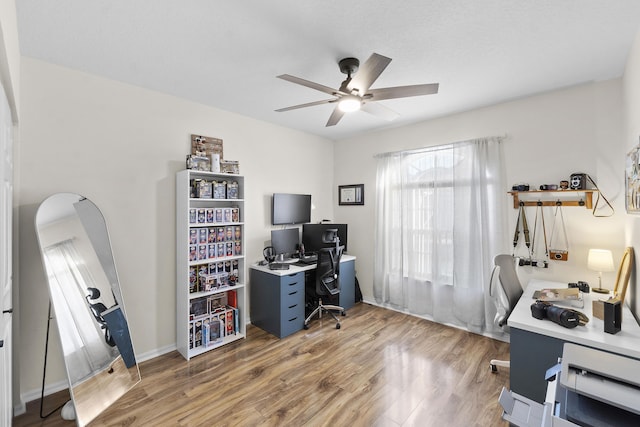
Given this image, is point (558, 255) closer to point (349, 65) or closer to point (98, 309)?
point (349, 65)

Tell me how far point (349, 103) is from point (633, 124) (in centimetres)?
204

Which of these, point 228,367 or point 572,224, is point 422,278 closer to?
point 572,224

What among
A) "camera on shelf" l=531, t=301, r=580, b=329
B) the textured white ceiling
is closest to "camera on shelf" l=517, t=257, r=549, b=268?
"camera on shelf" l=531, t=301, r=580, b=329

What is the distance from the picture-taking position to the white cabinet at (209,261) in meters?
2.69

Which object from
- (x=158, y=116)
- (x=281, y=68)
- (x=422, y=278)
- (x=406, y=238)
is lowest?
(x=422, y=278)

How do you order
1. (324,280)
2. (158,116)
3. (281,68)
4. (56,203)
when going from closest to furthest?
(56,203) → (281,68) → (158,116) → (324,280)

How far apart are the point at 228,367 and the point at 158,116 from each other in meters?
2.52

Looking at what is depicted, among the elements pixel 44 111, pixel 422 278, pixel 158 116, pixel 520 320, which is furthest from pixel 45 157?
pixel 422 278

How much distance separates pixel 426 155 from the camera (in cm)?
356

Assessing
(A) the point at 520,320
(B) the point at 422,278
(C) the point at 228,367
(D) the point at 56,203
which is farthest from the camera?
(B) the point at 422,278

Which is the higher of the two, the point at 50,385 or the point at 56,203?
the point at 56,203

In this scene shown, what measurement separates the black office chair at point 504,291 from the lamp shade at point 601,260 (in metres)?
0.58

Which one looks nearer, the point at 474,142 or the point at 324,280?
the point at 474,142

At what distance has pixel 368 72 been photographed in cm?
177
